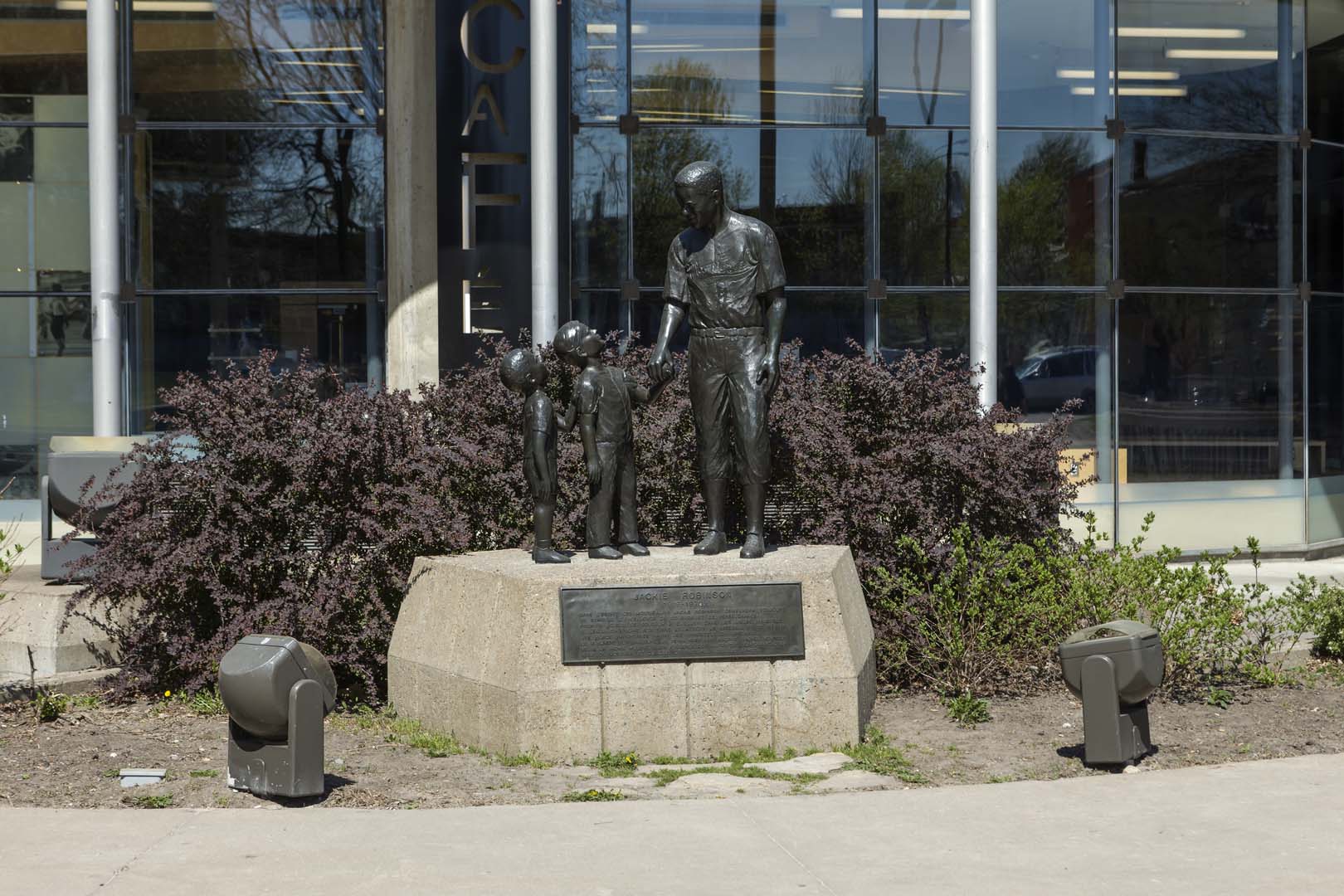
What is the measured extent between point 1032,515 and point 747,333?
2403mm

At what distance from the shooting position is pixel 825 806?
251 inches

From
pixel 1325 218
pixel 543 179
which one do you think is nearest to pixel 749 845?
pixel 543 179

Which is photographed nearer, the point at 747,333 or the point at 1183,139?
the point at 747,333

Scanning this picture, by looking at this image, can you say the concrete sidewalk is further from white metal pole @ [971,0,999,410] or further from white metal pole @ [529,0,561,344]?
white metal pole @ [529,0,561,344]

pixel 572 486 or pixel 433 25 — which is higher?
pixel 433 25

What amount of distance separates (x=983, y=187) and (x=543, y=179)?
12.7 feet

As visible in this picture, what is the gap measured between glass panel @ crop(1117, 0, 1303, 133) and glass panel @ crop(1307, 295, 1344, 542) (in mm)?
2038

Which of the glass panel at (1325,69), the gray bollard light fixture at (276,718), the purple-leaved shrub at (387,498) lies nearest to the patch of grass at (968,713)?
the purple-leaved shrub at (387,498)

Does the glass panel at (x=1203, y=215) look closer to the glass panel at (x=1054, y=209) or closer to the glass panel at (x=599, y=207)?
the glass panel at (x=1054, y=209)

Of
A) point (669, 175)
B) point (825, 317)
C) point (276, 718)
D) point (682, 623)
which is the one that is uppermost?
point (669, 175)

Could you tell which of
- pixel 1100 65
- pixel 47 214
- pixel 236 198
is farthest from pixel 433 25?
pixel 1100 65

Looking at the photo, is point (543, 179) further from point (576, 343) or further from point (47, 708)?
point (47, 708)

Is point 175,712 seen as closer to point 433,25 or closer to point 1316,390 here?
point 433,25

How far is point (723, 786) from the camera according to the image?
22.7ft
